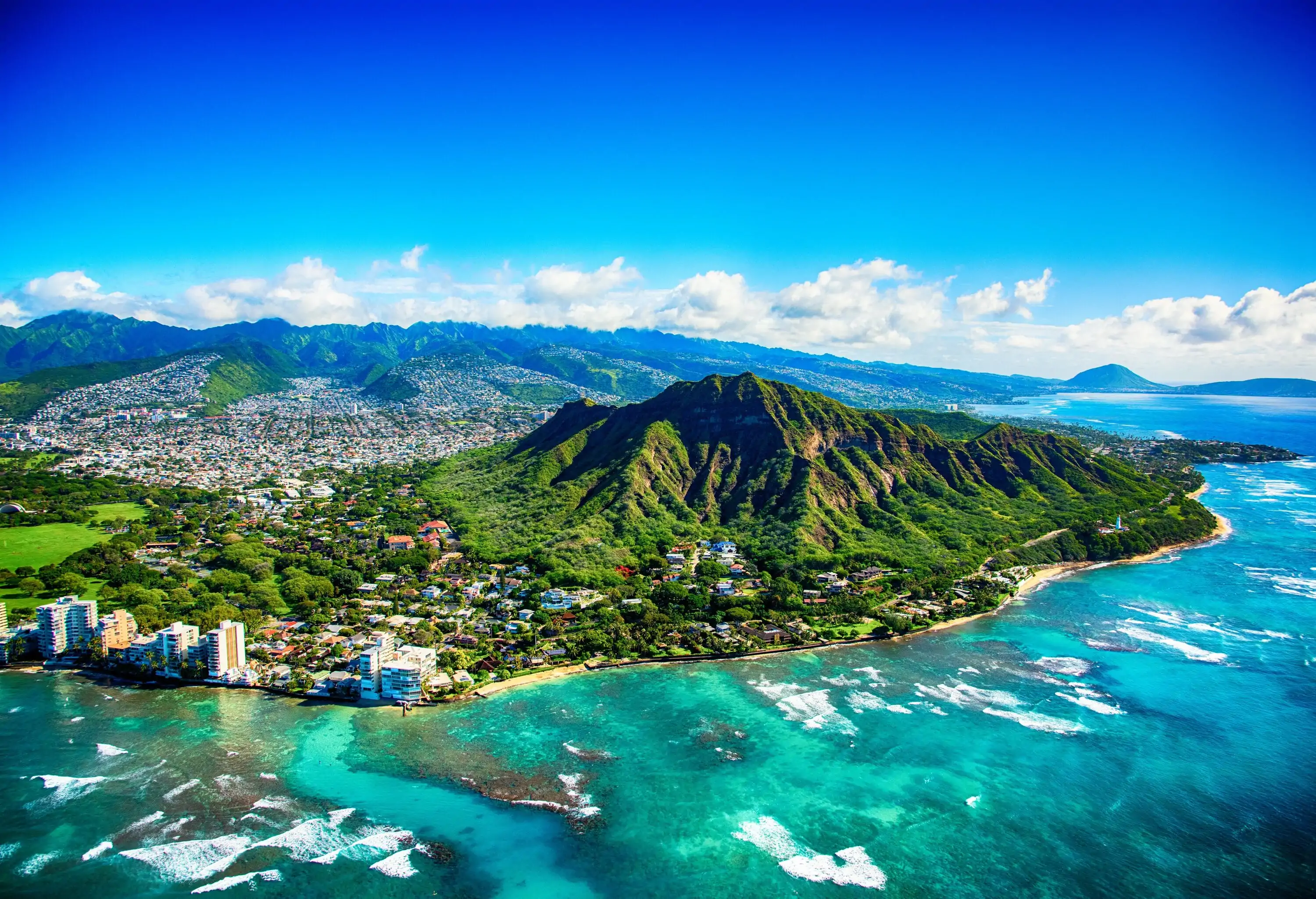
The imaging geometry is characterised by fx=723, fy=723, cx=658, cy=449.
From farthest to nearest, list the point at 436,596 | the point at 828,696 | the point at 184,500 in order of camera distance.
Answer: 1. the point at 184,500
2. the point at 436,596
3. the point at 828,696

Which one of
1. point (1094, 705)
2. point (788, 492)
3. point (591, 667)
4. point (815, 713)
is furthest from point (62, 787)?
point (788, 492)

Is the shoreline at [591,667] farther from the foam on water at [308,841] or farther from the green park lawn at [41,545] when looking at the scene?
the green park lawn at [41,545]

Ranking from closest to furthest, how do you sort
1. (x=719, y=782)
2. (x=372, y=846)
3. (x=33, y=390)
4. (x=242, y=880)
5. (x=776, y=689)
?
(x=242, y=880), (x=372, y=846), (x=719, y=782), (x=776, y=689), (x=33, y=390)

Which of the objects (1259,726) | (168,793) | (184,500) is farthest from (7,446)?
(1259,726)

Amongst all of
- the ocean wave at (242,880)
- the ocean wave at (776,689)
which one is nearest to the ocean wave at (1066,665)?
the ocean wave at (776,689)

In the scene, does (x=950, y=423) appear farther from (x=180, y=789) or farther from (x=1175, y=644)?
(x=180, y=789)

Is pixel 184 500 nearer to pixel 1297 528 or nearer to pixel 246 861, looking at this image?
pixel 246 861

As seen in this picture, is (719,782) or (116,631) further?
(116,631)
